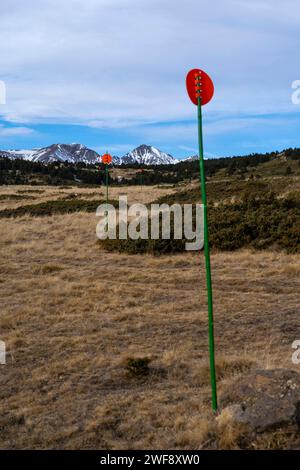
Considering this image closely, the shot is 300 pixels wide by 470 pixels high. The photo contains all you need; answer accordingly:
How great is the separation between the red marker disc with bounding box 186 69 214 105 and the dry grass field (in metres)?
3.79

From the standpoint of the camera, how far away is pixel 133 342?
28.6ft

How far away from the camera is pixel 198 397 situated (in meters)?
6.21

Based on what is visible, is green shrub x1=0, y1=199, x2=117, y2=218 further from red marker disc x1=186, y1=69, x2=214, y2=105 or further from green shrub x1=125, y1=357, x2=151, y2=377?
red marker disc x1=186, y1=69, x2=214, y2=105

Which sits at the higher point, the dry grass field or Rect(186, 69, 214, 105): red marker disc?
Rect(186, 69, 214, 105): red marker disc

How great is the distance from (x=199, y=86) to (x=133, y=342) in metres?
5.10

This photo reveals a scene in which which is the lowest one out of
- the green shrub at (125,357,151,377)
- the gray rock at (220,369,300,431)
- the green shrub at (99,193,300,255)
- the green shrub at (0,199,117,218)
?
the green shrub at (125,357,151,377)

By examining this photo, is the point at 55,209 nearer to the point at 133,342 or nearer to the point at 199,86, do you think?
the point at 133,342

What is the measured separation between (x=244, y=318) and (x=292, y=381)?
428 centimetres

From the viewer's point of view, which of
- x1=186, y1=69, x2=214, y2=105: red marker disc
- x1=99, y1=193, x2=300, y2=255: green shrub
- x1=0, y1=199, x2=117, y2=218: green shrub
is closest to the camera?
x1=186, y1=69, x2=214, y2=105: red marker disc

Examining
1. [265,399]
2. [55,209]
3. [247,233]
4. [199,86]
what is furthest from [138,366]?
[55,209]

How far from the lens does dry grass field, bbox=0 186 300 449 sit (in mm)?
5543

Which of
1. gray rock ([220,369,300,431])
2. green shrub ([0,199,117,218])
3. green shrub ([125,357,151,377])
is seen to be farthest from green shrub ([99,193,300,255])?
green shrub ([0,199,117,218])
